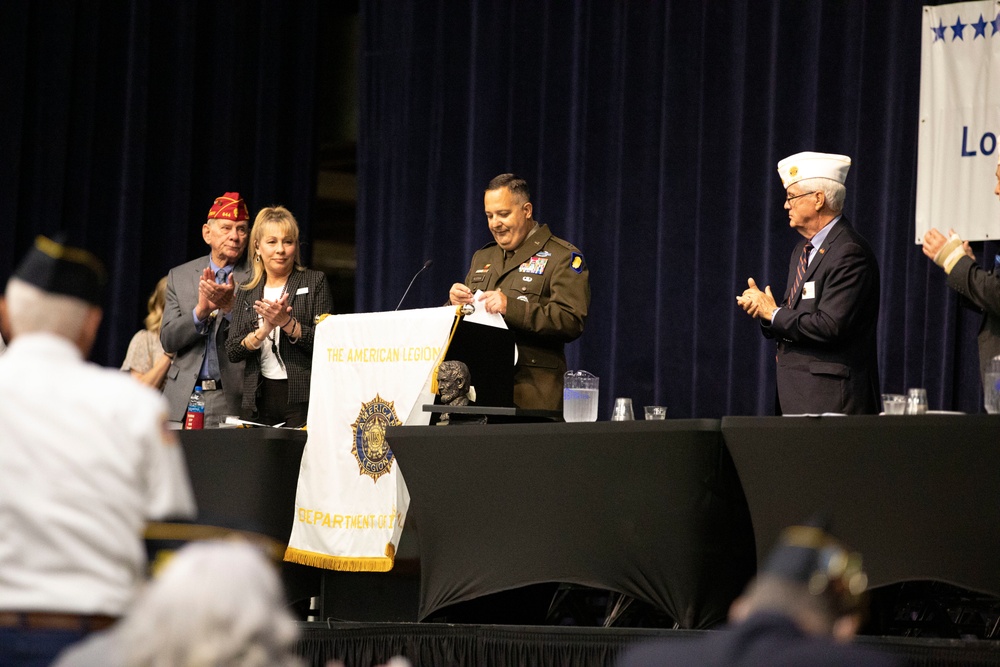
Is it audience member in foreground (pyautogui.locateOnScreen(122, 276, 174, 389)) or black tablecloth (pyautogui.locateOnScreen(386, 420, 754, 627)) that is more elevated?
audience member in foreground (pyautogui.locateOnScreen(122, 276, 174, 389))

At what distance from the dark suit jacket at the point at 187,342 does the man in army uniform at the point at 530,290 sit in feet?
3.23

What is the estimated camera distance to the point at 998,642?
3188 mm

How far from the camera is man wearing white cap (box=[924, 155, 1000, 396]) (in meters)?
3.80

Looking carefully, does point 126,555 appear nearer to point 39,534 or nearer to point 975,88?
point 39,534

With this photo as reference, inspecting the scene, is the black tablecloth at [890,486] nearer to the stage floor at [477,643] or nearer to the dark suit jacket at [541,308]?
the stage floor at [477,643]

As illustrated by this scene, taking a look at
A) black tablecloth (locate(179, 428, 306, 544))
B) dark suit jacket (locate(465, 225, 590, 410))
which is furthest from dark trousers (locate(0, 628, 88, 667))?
dark suit jacket (locate(465, 225, 590, 410))

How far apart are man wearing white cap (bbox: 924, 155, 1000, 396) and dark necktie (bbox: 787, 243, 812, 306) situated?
1.63 feet

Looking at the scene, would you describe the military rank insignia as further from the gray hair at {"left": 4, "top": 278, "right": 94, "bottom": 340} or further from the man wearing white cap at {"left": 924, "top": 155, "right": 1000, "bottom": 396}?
the gray hair at {"left": 4, "top": 278, "right": 94, "bottom": 340}

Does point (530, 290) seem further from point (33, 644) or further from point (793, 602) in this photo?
point (793, 602)

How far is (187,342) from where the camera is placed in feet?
16.9

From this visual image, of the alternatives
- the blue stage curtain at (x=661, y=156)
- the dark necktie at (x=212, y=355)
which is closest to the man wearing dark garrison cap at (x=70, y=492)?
the dark necktie at (x=212, y=355)

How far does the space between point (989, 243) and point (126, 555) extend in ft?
15.2

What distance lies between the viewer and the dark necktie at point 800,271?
4.35 meters

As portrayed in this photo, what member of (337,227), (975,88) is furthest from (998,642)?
(337,227)
